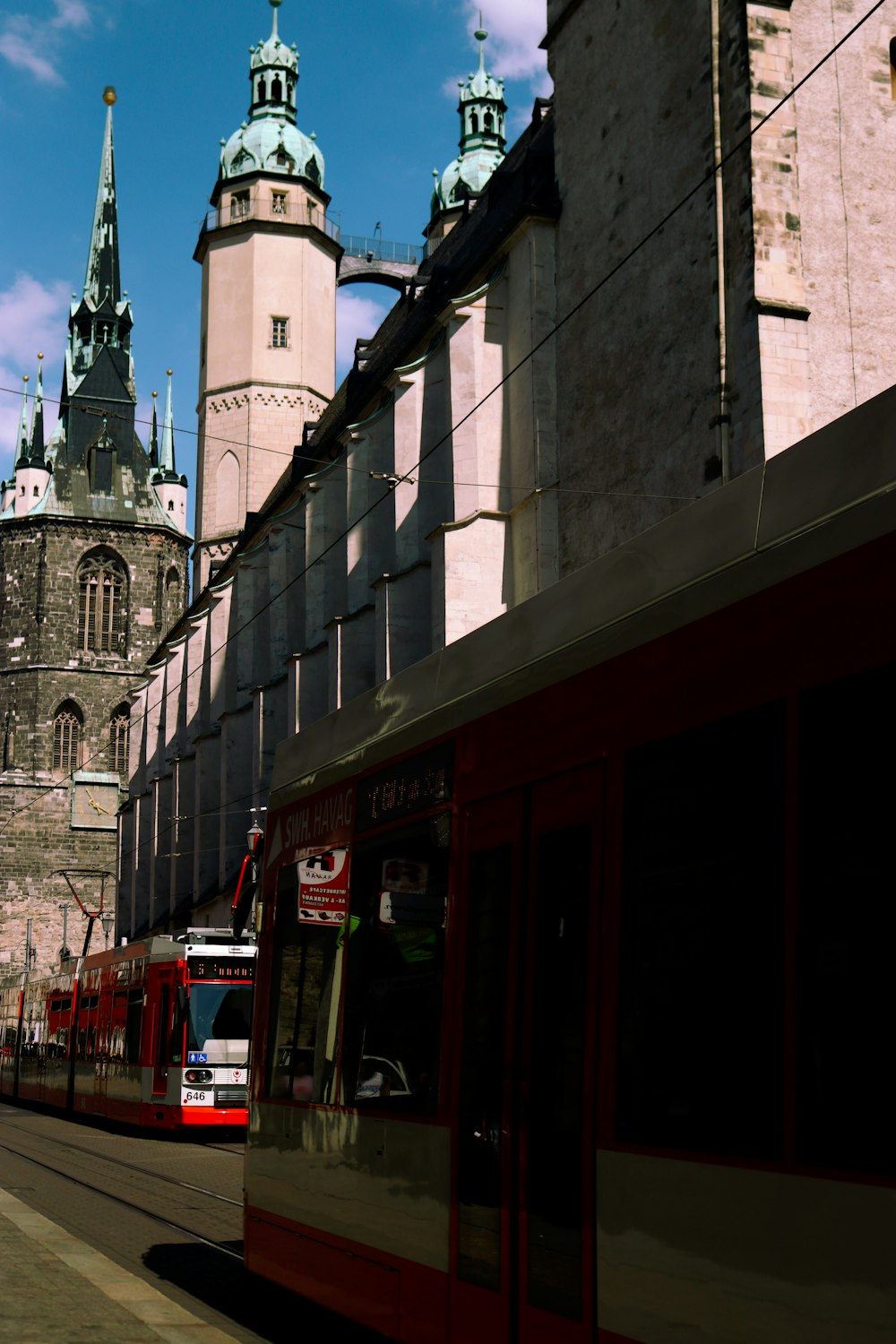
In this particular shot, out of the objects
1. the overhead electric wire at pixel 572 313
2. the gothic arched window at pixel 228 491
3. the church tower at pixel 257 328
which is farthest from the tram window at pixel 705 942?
the gothic arched window at pixel 228 491

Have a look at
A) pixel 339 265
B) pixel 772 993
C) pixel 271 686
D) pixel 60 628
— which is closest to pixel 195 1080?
pixel 772 993

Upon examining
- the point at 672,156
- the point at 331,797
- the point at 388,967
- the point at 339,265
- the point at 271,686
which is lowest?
the point at 388,967

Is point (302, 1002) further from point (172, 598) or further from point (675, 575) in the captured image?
point (172, 598)

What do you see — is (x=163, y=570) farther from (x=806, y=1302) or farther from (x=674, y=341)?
(x=806, y=1302)

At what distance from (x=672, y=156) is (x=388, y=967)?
21.3 meters

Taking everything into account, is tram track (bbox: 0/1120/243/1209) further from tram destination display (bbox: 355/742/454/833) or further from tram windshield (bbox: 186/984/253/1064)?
tram destination display (bbox: 355/742/454/833)

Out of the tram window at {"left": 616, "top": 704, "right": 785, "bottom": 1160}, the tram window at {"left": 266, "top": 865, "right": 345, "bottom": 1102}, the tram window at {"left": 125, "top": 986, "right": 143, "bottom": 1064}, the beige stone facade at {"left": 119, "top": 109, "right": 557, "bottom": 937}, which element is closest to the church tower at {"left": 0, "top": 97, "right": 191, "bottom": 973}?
the beige stone facade at {"left": 119, "top": 109, "right": 557, "bottom": 937}

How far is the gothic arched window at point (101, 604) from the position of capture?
241 feet

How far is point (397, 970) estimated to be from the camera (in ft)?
18.7

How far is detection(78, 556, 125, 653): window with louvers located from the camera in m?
73.4

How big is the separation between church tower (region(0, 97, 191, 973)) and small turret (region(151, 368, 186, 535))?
78 millimetres

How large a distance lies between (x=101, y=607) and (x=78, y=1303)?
68.6 meters

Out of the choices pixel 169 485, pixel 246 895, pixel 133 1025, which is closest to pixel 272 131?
pixel 169 485

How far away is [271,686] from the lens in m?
41.6
